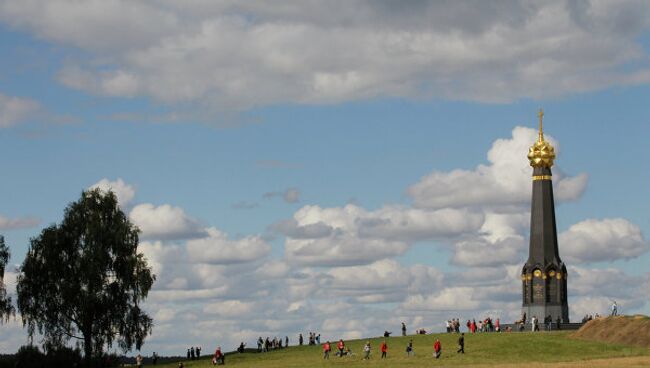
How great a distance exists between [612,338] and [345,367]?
21856 millimetres

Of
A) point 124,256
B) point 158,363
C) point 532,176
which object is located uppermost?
point 532,176

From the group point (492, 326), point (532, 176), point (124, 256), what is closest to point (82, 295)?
point (124, 256)

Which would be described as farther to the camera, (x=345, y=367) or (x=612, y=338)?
(x=612, y=338)

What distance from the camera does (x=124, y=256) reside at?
9469 cm

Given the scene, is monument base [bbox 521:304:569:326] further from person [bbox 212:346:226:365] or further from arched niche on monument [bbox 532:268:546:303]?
person [bbox 212:346:226:365]

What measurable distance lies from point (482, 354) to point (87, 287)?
30.1 meters

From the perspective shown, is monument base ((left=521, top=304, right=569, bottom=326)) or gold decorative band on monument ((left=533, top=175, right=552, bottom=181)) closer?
monument base ((left=521, top=304, right=569, bottom=326))

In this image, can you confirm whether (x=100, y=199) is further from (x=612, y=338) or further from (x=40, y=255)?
(x=612, y=338)

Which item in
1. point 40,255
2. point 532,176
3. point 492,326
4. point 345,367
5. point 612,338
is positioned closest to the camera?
point 345,367

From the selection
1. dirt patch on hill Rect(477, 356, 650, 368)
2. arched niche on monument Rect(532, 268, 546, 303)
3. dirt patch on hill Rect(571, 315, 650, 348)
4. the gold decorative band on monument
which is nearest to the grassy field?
dirt patch on hill Rect(477, 356, 650, 368)

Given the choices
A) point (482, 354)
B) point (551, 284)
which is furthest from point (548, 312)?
point (482, 354)

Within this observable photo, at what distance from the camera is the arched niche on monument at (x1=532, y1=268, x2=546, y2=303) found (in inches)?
4262

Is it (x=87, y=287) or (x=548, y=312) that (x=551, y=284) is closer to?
(x=548, y=312)

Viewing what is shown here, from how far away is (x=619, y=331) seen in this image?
8900cm
